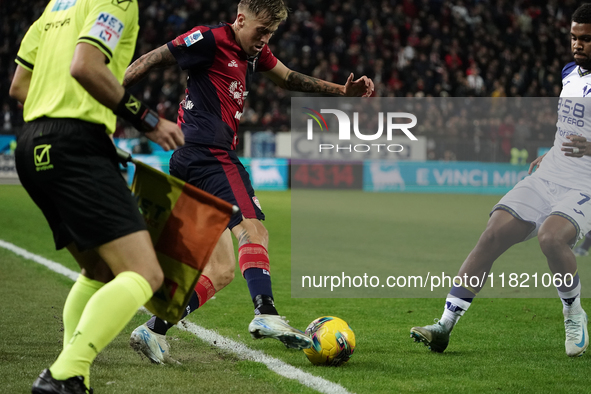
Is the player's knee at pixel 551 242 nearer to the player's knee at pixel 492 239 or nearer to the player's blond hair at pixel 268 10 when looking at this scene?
the player's knee at pixel 492 239

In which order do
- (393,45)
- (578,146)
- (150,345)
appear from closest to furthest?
(150,345) → (578,146) → (393,45)

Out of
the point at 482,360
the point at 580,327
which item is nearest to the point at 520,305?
the point at 580,327

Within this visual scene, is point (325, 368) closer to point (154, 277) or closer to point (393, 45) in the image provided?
point (154, 277)

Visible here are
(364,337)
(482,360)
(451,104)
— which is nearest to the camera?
(482,360)

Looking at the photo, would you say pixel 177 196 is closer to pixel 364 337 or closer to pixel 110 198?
pixel 110 198

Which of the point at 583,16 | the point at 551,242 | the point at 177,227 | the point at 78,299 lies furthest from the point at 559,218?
the point at 78,299

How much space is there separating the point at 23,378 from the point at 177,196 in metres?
1.41

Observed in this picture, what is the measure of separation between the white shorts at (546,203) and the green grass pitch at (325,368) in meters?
0.88

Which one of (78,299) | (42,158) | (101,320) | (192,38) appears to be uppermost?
(192,38)

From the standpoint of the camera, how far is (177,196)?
3285 millimetres

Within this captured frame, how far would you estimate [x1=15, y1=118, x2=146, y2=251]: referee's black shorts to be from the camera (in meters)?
2.90

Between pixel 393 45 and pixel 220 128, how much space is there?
23.2 m

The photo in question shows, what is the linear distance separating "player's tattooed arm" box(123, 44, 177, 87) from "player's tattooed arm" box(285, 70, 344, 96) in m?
0.98

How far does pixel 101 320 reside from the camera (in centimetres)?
291
